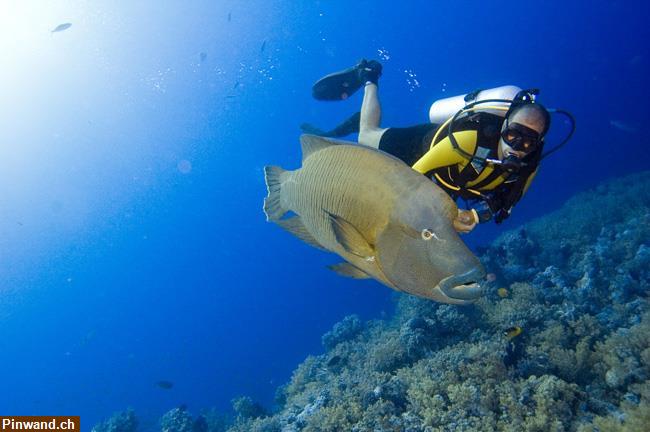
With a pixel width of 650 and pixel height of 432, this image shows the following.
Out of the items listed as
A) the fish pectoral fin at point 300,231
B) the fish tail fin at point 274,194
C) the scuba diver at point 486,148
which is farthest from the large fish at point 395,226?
the scuba diver at point 486,148

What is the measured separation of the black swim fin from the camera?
16.9 ft

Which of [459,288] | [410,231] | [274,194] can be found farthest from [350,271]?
[274,194]

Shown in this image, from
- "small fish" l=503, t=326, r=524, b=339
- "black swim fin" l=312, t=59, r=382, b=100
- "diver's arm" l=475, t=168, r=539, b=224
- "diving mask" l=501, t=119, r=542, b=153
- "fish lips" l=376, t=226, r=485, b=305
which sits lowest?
"fish lips" l=376, t=226, r=485, b=305

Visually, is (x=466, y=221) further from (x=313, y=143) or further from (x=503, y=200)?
(x=503, y=200)

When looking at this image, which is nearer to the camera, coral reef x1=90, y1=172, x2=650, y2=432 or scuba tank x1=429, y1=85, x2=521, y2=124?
scuba tank x1=429, y1=85, x2=521, y2=124

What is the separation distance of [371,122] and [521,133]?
1783 millimetres

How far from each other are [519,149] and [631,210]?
1421cm

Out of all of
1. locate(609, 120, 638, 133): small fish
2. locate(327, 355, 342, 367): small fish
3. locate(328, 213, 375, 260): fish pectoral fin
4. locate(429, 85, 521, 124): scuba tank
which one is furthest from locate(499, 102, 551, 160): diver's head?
locate(609, 120, 638, 133): small fish

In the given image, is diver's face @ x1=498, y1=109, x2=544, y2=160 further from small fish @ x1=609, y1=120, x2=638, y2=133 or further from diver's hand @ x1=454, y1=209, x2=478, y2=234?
small fish @ x1=609, y1=120, x2=638, y2=133

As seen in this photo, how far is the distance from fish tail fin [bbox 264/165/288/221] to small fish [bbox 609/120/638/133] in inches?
2329

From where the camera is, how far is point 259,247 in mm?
65562

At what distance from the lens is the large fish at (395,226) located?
4.48 ft

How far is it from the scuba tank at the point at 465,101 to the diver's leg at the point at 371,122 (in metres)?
0.63

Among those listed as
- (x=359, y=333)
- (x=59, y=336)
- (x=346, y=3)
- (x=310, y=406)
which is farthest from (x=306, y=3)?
(x=59, y=336)
